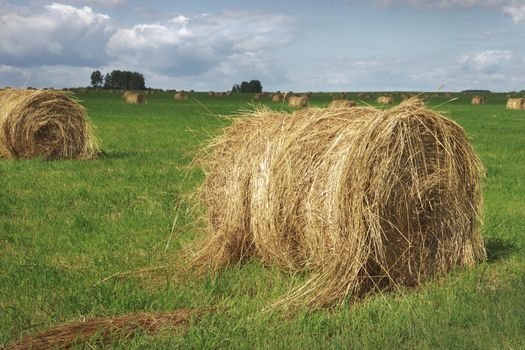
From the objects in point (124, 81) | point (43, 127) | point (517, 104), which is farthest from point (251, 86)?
point (43, 127)

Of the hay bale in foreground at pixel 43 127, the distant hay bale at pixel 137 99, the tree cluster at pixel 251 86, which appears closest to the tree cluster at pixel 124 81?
the tree cluster at pixel 251 86

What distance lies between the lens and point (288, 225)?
6668mm

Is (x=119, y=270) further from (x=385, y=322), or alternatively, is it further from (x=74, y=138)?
(x=74, y=138)

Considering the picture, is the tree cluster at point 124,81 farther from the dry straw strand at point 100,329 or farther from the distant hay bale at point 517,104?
the dry straw strand at point 100,329

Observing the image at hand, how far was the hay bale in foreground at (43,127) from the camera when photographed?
17062mm

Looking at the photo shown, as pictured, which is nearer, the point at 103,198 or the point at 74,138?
the point at 103,198

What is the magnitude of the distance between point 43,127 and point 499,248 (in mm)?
12580

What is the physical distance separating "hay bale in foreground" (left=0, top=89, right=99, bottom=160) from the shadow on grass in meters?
11.7

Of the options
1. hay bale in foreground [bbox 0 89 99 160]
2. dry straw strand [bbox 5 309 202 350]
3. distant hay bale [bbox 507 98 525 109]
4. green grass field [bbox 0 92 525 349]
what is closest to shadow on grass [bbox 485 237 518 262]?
green grass field [bbox 0 92 525 349]

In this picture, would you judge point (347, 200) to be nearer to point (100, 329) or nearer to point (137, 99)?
point (100, 329)

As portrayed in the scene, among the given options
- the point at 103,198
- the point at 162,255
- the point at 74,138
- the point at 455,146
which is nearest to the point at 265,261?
the point at 162,255

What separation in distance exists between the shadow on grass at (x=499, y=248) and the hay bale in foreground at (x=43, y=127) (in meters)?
11.7

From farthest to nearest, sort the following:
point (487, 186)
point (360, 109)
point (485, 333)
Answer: point (487, 186)
point (360, 109)
point (485, 333)

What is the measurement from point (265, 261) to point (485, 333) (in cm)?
264
